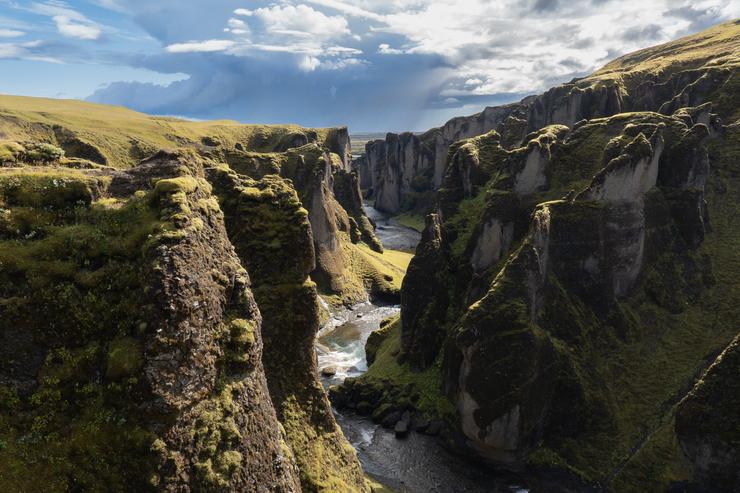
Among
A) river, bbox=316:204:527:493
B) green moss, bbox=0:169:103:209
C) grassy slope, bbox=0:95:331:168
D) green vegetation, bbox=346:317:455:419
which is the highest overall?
grassy slope, bbox=0:95:331:168

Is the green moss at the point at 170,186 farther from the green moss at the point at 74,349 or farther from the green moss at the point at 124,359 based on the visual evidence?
the green moss at the point at 124,359

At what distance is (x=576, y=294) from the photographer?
61.0 m

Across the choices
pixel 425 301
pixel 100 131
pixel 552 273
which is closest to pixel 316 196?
pixel 425 301

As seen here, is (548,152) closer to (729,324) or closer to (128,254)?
(729,324)

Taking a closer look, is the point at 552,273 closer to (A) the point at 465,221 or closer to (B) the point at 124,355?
(A) the point at 465,221

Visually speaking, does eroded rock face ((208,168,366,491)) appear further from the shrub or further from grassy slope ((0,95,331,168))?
grassy slope ((0,95,331,168))

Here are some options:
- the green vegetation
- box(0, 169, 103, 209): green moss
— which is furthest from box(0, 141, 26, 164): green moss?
the green vegetation

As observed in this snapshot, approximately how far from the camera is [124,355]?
1994 cm

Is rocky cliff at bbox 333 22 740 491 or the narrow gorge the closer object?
the narrow gorge

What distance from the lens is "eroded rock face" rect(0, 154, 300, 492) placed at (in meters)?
19.1

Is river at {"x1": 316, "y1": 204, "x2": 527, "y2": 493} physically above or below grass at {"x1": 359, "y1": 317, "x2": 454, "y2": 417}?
below

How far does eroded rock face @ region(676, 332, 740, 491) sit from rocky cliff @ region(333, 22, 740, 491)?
10 centimetres

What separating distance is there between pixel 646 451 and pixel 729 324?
69.3 ft

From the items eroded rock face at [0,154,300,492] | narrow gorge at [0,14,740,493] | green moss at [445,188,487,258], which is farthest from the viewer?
green moss at [445,188,487,258]
